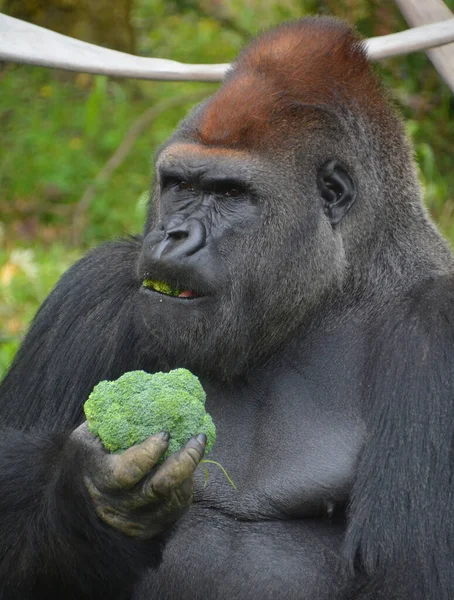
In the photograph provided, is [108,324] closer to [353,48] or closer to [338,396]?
[338,396]

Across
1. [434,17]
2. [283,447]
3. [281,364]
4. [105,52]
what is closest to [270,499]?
[283,447]

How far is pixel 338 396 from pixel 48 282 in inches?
127

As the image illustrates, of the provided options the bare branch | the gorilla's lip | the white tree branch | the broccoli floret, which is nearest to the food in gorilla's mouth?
the gorilla's lip

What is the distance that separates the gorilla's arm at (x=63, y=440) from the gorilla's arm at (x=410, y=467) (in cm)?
67

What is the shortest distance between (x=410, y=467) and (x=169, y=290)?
0.92 metres

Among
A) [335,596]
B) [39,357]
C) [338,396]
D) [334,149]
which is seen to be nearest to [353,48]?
[334,149]

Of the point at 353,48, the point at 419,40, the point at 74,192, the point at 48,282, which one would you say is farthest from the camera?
the point at 74,192

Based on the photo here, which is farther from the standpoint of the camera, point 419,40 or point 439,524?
point 419,40

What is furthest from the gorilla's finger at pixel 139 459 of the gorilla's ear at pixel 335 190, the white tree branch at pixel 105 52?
the white tree branch at pixel 105 52

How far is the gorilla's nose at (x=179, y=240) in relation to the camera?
11.0 ft

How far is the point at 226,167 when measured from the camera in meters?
3.54

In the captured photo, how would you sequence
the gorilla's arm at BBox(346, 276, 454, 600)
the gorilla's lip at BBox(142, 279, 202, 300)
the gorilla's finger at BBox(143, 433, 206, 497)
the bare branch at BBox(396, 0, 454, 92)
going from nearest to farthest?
1. the gorilla's finger at BBox(143, 433, 206, 497)
2. the gorilla's arm at BBox(346, 276, 454, 600)
3. the gorilla's lip at BBox(142, 279, 202, 300)
4. the bare branch at BBox(396, 0, 454, 92)

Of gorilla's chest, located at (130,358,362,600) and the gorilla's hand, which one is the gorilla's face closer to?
gorilla's chest, located at (130,358,362,600)

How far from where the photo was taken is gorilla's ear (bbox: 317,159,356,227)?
3.66 meters
